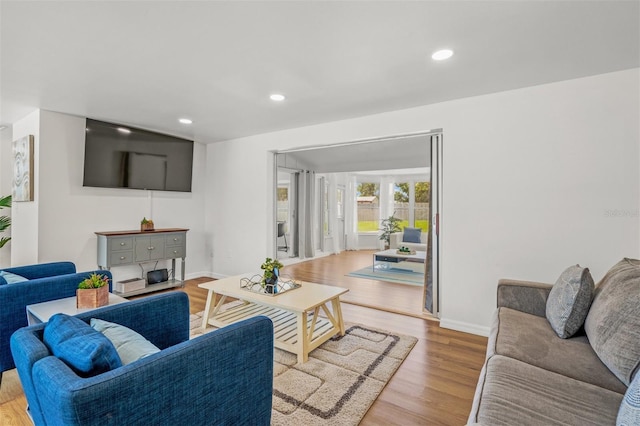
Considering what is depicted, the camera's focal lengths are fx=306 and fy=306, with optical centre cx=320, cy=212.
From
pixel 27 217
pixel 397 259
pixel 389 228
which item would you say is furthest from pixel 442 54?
pixel 389 228

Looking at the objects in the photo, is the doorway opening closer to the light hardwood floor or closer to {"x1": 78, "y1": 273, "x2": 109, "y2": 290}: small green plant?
the light hardwood floor

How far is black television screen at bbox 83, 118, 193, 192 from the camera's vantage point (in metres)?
3.89

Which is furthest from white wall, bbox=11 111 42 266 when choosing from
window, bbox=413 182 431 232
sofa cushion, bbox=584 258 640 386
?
window, bbox=413 182 431 232

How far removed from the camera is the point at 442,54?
7.19ft

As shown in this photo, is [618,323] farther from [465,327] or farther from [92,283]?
[92,283]

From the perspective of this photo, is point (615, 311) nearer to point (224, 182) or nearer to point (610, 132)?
point (610, 132)

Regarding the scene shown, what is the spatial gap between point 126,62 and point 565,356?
11.2 feet

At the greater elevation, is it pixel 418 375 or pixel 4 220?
pixel 4 220

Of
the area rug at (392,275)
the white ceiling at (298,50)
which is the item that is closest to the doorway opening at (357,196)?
the area rug at (392,275)

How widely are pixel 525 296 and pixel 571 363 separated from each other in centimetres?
75

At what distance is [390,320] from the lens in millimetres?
3322

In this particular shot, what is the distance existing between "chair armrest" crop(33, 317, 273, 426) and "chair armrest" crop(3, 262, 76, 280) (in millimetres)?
2246

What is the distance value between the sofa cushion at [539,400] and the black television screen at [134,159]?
4.58 meters

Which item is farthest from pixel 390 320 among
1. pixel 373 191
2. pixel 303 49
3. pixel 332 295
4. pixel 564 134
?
pixel 373 191
